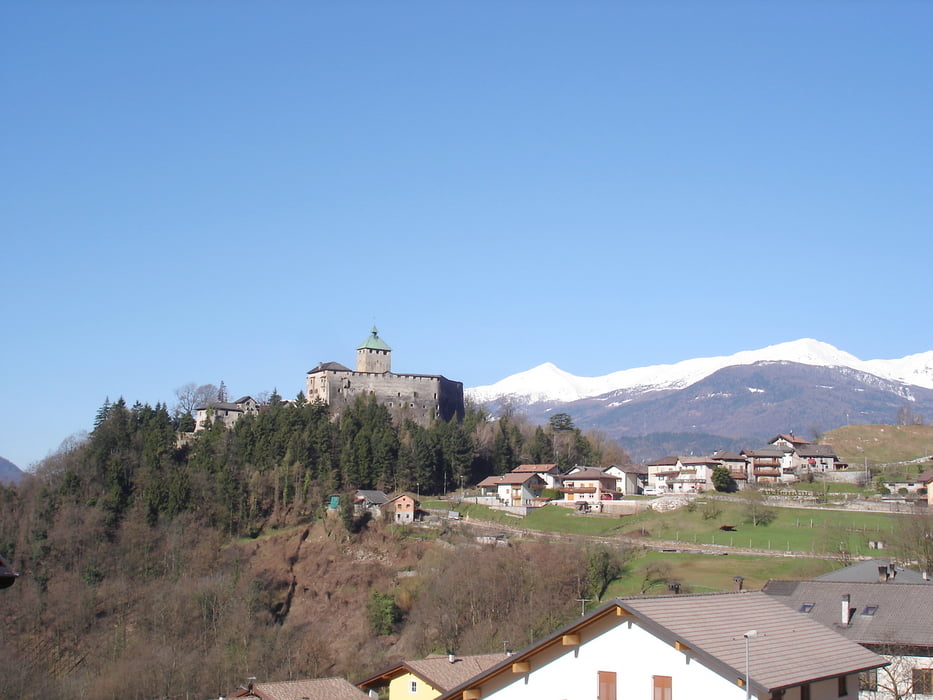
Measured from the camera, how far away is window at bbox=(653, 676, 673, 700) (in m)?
15.0

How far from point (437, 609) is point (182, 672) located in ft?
44.4

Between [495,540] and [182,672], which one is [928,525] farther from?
[182,672]

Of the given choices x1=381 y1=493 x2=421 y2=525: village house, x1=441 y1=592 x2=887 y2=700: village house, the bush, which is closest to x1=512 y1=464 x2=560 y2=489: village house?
x1=381 y1=493 x2=421 y2=525: village house

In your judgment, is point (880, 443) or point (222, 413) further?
point (880, 443)

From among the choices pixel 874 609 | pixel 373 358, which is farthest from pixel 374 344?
pixel 874 609

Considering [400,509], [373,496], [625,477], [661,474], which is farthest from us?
[661,474]

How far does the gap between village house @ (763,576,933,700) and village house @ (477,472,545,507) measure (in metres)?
49.8

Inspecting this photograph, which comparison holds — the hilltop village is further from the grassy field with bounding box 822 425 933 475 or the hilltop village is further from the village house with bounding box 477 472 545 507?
the grassy field with bounding box 822 425 933 475

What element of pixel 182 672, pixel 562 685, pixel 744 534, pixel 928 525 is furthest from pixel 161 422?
pixel 562 685

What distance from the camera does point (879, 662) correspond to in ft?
56.7

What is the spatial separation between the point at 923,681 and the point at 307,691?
65.3 feet

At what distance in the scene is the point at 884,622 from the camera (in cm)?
2541

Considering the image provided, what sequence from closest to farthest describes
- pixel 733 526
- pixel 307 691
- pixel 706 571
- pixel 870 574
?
1. pixel 307 691
2. pixel 870 574
3. pixel 706 571
4. pixel 733 526

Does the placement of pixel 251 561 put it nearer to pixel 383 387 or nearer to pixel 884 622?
pixel 383 387
